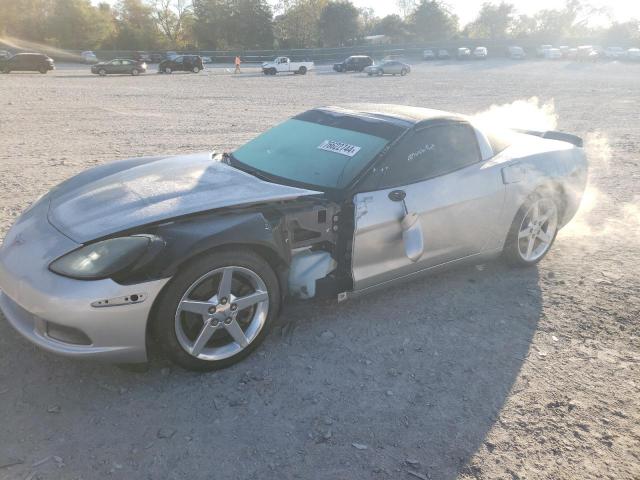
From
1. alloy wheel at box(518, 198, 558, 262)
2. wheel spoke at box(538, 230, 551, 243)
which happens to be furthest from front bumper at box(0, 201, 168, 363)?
wheel spoke at box(538, 230, 551, 243)

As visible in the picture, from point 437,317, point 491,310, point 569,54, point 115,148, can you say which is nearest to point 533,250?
point 491,310

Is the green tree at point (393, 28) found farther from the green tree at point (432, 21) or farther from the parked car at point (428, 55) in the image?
the parked car at point (428, 55)

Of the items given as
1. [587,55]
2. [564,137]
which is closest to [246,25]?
[587,55]

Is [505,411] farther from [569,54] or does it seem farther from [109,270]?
[569,54]

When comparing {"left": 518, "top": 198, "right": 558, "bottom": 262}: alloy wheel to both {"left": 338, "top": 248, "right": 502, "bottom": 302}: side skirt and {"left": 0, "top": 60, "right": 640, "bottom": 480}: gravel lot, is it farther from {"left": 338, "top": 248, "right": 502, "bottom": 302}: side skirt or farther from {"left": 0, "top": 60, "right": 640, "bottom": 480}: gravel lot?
{"left": 338, "top": 248, "right": 502, "bottom": 302}: side skirt

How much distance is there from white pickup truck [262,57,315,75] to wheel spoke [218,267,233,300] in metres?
34.8

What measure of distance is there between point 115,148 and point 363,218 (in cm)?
699

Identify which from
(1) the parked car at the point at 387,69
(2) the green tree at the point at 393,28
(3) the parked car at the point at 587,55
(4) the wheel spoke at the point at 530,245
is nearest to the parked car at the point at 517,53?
(3) the parked car at the point at 587,55

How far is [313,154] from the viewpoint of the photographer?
387cm

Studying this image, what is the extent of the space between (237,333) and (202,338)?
22 cm

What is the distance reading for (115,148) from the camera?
Answer: 9125 millimetres

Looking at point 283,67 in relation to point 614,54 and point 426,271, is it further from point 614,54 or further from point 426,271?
point 614,54

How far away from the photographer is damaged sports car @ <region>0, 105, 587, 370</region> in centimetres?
273

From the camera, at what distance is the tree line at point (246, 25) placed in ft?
207
